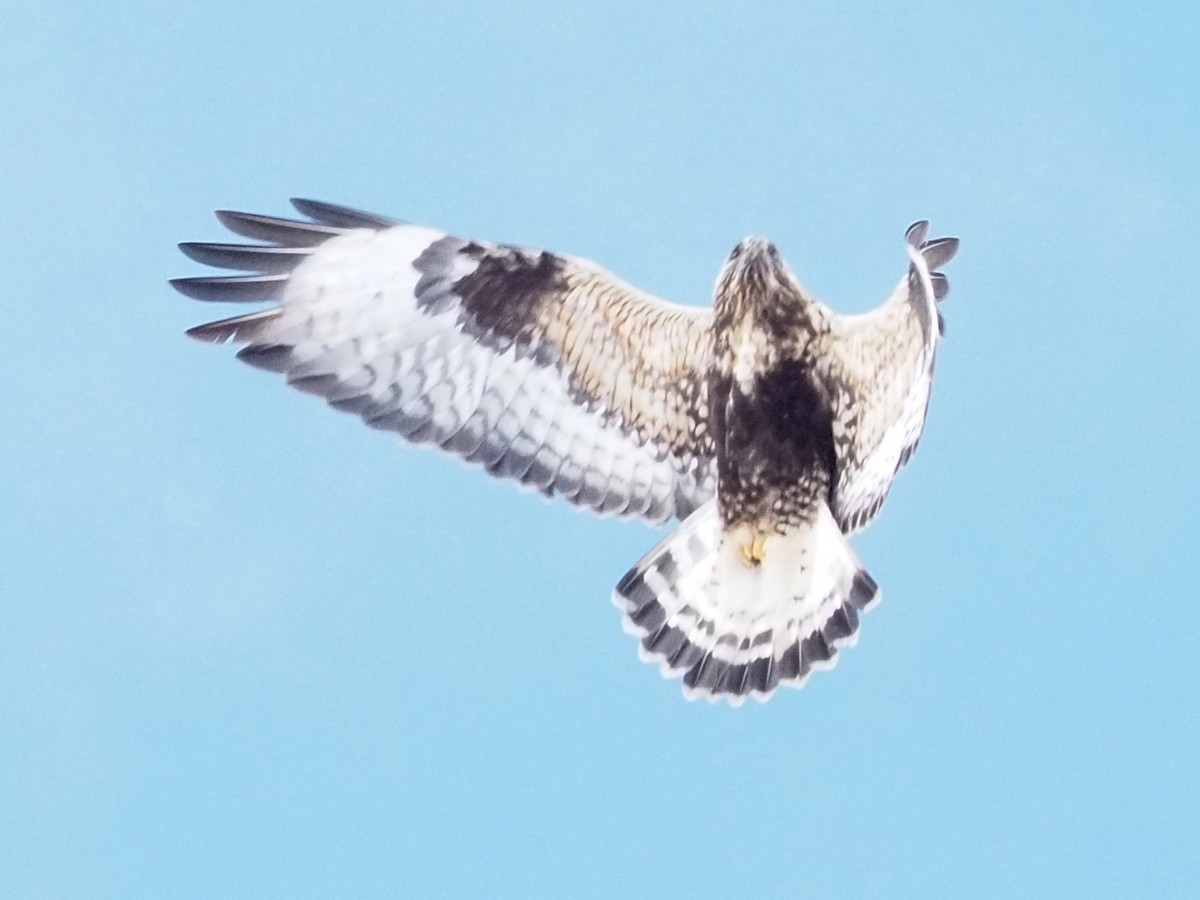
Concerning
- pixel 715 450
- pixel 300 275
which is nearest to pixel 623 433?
pixel 715 450

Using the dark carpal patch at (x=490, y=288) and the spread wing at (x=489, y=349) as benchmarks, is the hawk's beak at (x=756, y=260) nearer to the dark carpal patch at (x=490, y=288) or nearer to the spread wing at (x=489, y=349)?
the spread wing at (x=489, y=349)

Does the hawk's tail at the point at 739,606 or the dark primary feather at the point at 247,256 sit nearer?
the dark primary feather at the point at 247,256

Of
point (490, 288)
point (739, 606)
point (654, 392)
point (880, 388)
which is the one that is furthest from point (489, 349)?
point (880, 388)

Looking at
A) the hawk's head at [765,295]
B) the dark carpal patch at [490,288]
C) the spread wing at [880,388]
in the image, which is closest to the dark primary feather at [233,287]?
the dark carpal patch at [490,288]

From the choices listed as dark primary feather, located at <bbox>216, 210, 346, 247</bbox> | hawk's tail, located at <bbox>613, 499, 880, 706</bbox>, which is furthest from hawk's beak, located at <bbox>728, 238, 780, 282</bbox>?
dark primary feather, located at <bbox>216, 210, 346, 247</bbox>

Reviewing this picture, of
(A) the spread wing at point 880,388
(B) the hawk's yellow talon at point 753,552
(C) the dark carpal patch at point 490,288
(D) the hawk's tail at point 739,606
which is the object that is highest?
(A) the spread wing at point 880,388
